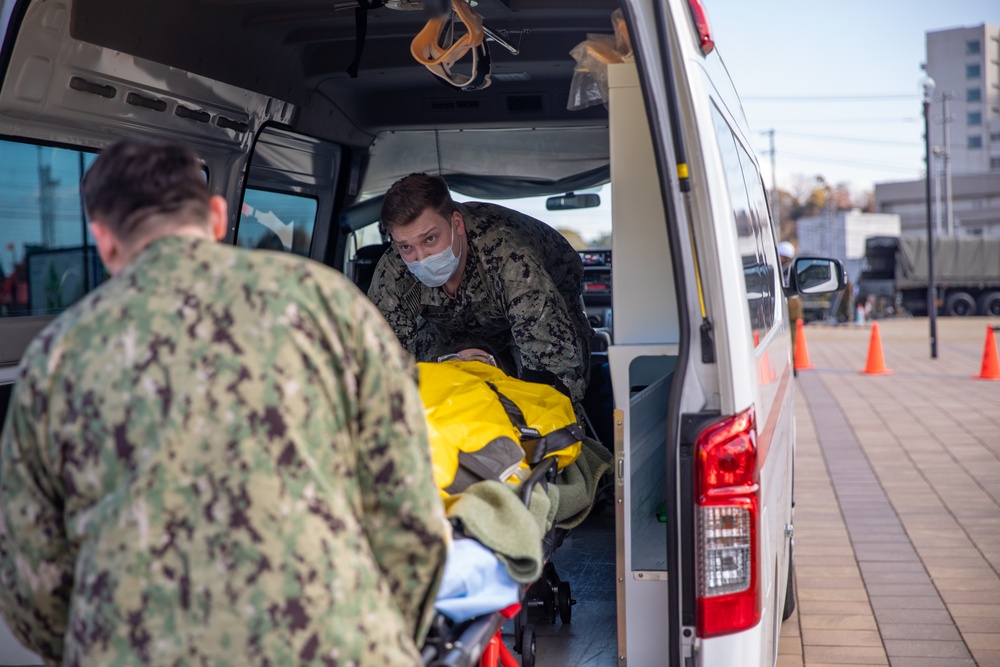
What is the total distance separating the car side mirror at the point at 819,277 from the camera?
497cm

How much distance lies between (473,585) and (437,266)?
1874mm

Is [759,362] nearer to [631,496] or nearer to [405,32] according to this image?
[631,496]

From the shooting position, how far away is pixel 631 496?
260 centimetres

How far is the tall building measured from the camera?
244 ft

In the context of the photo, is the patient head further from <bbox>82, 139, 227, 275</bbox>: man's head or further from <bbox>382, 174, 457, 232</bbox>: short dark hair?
<bbox>82, 139, 227, 275</bbox>: man's head

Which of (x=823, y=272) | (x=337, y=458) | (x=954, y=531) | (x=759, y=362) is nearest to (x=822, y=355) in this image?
(x=954, y=531)

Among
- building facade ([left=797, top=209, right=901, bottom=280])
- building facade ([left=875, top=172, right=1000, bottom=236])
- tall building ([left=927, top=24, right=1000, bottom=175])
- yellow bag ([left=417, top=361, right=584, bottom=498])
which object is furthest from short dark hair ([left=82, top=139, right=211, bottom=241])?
tall building ([left=927, top=24, right=1000, bottom=175])

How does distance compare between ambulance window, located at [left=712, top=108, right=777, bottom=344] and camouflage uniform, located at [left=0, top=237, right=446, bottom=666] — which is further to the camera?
ambulance window, located at [left=712, top=108, right=777, bottom=344]

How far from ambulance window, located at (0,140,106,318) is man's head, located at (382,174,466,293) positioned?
120 centimetres

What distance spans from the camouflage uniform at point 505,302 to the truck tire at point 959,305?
32.8 metres

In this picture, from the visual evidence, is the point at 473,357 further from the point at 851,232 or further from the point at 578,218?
the point at 851,232

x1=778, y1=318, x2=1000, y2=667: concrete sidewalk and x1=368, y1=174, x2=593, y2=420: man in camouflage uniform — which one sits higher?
x1=368, y1=174, x2=593, y2=420: man in camouflage uniform

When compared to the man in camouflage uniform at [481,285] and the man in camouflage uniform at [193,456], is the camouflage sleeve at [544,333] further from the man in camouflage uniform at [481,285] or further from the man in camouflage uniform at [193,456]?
the man in camouflage uniform at [193,456]

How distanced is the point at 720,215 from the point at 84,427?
1445mm
